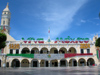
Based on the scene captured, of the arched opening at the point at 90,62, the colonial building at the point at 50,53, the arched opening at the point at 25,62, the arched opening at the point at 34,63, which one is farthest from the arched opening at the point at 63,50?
the arched opening at the point at 25,62

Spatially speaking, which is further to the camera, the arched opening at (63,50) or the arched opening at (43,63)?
the arched opening at (63,50)

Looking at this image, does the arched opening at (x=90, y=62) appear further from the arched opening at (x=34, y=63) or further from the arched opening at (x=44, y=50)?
the arched opening at (x=34, y=63)

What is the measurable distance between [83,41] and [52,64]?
14958mm

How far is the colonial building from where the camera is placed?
47.6 meters

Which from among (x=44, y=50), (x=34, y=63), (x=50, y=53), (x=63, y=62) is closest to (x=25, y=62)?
(x=34, y=63)

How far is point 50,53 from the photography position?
169 feet

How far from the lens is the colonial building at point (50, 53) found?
47.6m

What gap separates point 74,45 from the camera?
4934 centimetres

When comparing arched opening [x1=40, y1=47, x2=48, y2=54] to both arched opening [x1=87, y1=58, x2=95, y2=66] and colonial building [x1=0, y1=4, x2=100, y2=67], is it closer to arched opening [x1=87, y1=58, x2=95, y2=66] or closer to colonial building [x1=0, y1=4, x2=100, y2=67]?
colonial building [x1=0, y1=4, x2=100, y2=67]

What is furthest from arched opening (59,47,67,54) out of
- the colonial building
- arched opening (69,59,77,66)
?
arched opening (69,59,77,66)

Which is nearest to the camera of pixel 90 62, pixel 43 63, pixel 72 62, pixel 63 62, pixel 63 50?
pixel 72 62

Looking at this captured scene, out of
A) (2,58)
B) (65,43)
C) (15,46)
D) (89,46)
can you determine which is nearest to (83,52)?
(89,46)

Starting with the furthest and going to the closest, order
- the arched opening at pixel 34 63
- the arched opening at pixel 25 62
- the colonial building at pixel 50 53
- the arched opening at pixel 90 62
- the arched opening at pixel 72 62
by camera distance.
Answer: the arched opening at pixel 25 62, the arched opening at pixel 34 63, the arched opening at pixel 72 62, the arched opening at pixel 90 62, the colonial building at pixel 50 53

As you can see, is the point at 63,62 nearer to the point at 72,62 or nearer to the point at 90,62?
the point at 72,62
